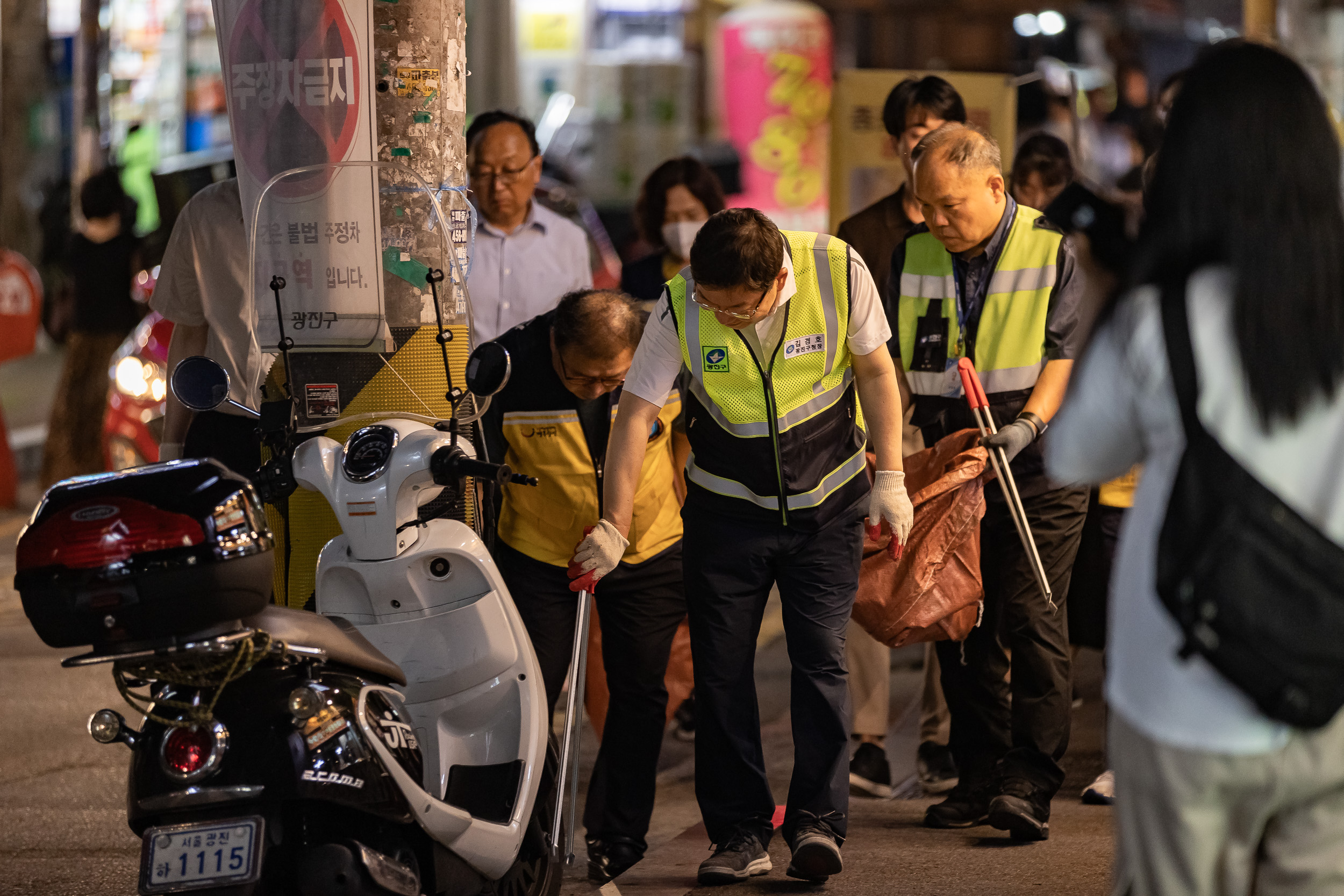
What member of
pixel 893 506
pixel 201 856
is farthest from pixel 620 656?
pixel 201 856

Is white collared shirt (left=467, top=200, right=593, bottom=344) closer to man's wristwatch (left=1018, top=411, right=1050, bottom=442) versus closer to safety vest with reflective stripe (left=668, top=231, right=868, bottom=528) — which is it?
safety vest with reflective stripe (left=668, top=231, right=868, bottom=528)

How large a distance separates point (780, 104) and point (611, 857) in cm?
1803

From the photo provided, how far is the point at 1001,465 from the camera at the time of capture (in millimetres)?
4781

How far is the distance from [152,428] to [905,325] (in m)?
2.81

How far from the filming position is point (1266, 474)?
7.85 ft

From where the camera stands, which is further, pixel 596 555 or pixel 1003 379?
pixel 1003 379

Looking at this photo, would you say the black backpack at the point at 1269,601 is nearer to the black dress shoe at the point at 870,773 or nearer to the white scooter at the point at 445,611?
the white scooter at the point at 445,611

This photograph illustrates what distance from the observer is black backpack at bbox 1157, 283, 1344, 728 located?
2.36 m

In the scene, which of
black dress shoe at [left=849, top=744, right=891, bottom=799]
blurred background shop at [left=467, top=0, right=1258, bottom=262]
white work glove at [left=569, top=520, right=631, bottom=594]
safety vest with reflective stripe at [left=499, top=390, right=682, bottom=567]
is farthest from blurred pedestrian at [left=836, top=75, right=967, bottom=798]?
blurred background shop at [left=467, top=0, right=1258, bottom=262]

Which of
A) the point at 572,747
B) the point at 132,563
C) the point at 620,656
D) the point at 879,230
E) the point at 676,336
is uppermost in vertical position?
the point at 879,230

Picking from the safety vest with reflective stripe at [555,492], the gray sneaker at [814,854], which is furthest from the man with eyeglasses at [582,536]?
the gray sneaker at [814,854]

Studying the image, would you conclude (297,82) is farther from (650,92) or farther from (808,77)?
(650,92)

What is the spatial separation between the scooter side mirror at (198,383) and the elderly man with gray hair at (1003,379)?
2.19 metres

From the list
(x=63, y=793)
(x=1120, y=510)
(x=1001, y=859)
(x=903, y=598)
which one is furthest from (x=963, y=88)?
(x=63, y=793)
